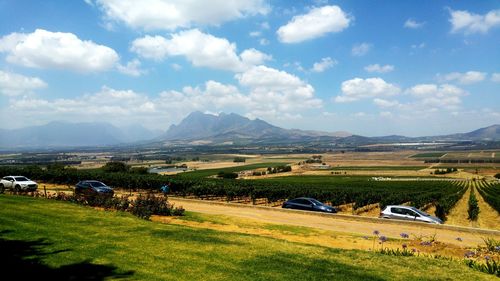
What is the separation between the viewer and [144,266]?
9812 millimetres

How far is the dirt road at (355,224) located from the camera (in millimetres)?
20922

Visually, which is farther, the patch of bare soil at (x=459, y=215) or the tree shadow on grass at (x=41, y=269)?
the patch of bare soil at (x=459, y=215)

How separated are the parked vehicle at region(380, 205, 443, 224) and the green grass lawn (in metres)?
14.2

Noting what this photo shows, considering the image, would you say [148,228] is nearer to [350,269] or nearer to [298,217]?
[350,269]

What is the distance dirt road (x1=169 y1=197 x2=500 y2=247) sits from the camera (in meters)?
20.9

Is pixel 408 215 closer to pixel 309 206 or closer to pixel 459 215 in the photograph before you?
pixel 309 206

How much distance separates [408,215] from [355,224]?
12.4ft

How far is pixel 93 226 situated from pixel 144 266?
605 centimetres

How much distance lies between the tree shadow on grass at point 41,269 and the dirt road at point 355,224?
15415 millimetres

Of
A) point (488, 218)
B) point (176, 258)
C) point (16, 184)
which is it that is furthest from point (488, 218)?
point (16, 184)

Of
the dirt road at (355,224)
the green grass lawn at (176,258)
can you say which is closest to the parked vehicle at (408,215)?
the dirt road at (355,224)

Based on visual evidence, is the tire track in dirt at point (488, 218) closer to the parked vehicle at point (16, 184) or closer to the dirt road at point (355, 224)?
the dirt road at point (355, 224)

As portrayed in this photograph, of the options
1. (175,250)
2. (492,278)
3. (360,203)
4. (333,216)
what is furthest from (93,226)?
(360,203)

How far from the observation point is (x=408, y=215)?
83.6 ft
